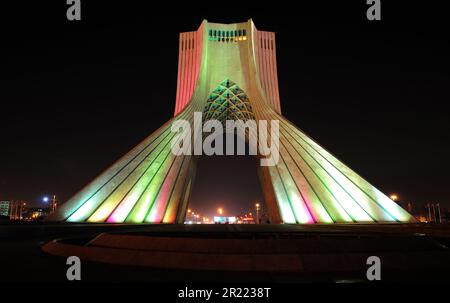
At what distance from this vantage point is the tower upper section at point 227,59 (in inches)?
684

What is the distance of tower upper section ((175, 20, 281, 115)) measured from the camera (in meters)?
17.4

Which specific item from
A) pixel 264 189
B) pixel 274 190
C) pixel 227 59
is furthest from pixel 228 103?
pixel 274 190

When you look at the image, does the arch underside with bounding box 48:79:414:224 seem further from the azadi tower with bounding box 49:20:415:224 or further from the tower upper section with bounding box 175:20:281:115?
the tower upper section with bounding box 175:20:281:115

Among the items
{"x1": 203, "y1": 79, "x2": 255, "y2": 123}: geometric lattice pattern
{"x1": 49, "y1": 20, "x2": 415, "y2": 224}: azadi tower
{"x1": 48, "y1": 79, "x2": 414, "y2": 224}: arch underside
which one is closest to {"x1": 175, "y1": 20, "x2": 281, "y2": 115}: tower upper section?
{"x1": 49, "y1": 20, "x2": 415, "y2": 224}: azadi tower

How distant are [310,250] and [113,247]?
2752mm

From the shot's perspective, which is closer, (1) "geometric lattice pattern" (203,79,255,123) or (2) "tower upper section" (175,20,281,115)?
(2) "tower upper section" (175,20,281,115)

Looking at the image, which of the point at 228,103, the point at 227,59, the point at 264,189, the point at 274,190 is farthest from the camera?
the point at 228,103

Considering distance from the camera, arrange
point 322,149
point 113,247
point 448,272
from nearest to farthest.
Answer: point 448,272 < point 113,247 < point 322,149

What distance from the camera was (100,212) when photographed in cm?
1038

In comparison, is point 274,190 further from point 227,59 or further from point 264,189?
point 227,59

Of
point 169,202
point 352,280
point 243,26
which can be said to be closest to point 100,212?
point 169,202

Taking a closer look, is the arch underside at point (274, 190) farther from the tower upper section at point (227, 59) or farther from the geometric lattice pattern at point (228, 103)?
the geometric lattice pattern at point (228, 103)

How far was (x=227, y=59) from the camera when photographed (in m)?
18.2
